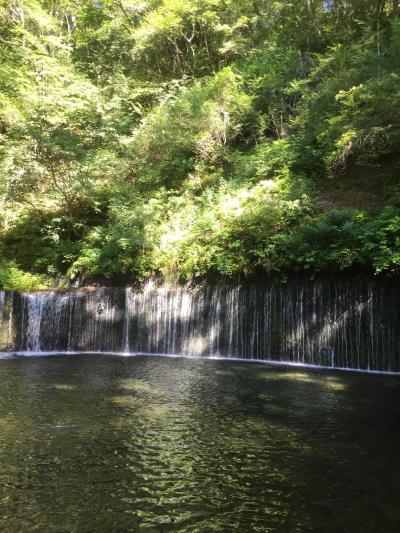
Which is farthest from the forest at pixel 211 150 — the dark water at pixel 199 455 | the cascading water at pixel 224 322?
the dark water at pixel 199 455

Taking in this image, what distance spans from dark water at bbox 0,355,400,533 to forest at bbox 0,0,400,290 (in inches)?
180

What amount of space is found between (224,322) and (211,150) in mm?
8436

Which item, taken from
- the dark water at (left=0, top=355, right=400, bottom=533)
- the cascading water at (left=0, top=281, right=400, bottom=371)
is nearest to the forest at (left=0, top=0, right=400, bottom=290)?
the cascading water at (left=0, top=281, right=400, bottom=371)

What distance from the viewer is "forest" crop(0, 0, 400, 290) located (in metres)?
12.3

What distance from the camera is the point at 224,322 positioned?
1288 centimetres

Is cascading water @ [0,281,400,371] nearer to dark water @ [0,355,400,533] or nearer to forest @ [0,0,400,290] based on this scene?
forest @ [0,0,400,290]

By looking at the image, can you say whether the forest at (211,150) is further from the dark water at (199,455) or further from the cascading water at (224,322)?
the dark water at (199,455)

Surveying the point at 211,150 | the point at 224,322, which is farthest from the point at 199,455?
the point at 211,150

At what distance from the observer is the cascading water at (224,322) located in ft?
35.6

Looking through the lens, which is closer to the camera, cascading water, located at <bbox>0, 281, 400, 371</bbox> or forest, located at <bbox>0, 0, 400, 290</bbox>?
cascading water, located at <bbox>0, 281, 400, 371</bbox>

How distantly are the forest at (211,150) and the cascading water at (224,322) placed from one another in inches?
25.4

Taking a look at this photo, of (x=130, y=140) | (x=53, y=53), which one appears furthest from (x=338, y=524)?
(x=53, y=53)

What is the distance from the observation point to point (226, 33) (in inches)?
874

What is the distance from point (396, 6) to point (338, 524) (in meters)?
15.8
